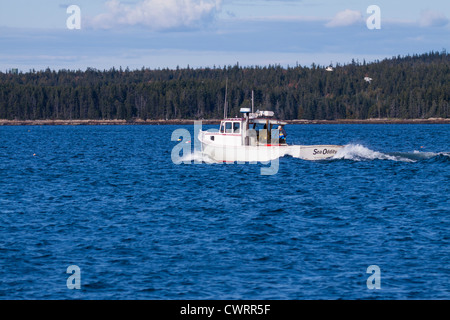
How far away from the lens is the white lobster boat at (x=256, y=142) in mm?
50188

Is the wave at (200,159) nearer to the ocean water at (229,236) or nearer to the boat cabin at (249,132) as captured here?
the boat cabin at (249,132)

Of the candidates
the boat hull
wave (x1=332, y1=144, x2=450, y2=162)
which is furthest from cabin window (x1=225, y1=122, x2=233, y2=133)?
wave (x1=332, y1=144, x2=450, y2=162)

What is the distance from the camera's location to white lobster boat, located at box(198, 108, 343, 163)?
50.2 metres

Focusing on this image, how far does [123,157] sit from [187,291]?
54984 millimetres

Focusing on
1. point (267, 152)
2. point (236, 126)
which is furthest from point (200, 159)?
point (267, 152)

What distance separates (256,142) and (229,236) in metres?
25.1

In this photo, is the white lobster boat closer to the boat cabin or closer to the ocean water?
the boat cabin

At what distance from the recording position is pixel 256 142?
50.5 m

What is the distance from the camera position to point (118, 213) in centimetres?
3173

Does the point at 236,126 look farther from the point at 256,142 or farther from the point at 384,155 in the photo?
the point at 384,155

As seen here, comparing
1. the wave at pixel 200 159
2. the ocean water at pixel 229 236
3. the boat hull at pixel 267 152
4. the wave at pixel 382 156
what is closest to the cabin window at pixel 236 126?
the boat hull at pixel 267 152

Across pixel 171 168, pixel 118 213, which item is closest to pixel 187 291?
pixel 118 213

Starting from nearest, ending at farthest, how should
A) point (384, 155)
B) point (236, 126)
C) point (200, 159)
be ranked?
point (236, 126), point (384, 155), point (200, 159)
